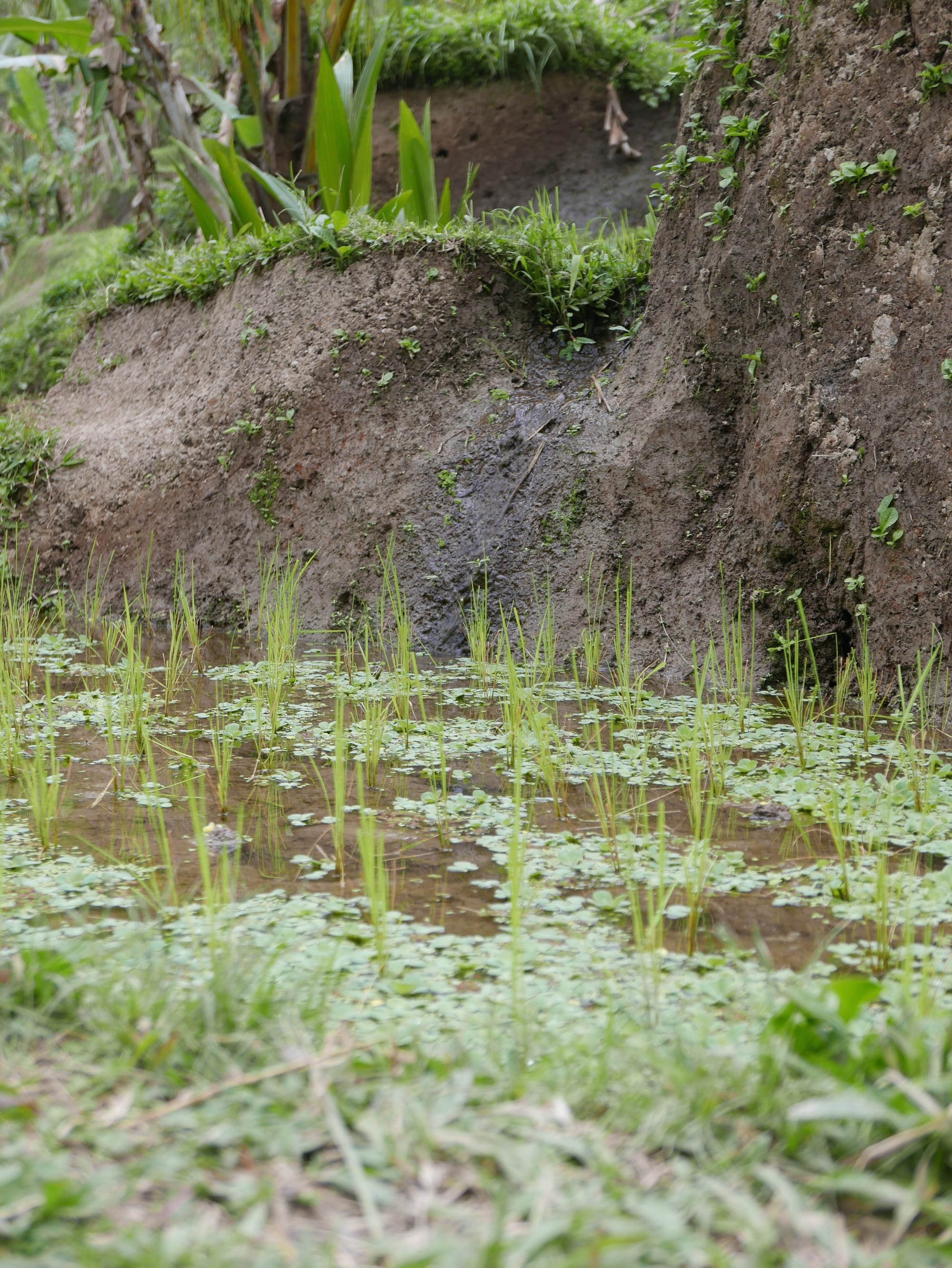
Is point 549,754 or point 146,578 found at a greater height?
point 146,578

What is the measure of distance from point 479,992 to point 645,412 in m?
3.05

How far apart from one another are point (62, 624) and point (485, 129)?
17.0 feet

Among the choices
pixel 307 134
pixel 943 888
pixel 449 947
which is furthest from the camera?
pixel 307 134

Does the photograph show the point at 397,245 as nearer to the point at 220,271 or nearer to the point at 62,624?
the point at 220,271

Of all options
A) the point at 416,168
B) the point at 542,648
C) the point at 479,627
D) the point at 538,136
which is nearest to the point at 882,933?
the point at 479,627

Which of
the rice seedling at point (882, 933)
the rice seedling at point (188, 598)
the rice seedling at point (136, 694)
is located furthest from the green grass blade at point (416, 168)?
the rice seedling at point (882, 933)

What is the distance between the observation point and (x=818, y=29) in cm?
346

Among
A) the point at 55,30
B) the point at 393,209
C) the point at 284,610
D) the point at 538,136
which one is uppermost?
the point at 55,30

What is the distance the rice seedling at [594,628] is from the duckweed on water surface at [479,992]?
0.65 metres

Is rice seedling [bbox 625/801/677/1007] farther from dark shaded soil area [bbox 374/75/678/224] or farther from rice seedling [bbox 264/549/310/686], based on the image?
dark shaded soil area [bbox 374/75/678/224]

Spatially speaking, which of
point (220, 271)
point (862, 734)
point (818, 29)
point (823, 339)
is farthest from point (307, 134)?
point (862, 734)

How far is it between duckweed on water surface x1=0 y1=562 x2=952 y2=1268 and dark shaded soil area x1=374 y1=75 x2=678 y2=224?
5.92m

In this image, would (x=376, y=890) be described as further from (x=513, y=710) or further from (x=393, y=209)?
(x=393, y=209)

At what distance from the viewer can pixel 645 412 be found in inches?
165
